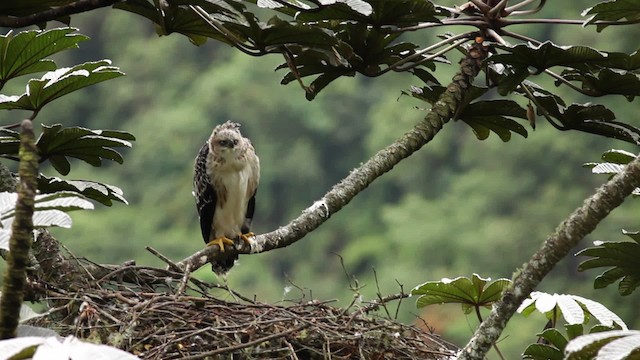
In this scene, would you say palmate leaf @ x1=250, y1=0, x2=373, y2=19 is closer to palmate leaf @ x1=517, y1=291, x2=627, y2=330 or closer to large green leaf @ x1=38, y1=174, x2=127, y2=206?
large green leaf @ x1=38, y1=174, x2=127, y2=206

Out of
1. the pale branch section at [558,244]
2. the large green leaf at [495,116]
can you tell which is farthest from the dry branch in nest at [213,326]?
the large green leaf at [495,116]

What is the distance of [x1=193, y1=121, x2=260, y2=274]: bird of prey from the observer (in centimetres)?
460

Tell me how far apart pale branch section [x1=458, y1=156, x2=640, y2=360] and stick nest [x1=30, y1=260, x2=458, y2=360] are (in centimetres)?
55

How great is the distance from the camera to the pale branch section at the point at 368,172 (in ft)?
10.9

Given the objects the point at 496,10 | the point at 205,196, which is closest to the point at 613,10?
the point at 496,10

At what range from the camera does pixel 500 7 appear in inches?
130

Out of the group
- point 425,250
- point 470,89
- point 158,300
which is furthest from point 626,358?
point 425,250

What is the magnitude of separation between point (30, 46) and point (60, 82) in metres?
0.11

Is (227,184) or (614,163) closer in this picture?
(614,163)

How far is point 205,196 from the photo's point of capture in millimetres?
4750

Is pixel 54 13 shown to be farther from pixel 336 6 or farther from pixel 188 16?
pixel 336 6

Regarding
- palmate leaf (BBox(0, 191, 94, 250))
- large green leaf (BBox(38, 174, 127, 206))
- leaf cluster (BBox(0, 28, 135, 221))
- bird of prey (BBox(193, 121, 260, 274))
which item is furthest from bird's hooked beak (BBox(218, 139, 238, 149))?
palmate leaf (BBox(0, 191, 94, 250))

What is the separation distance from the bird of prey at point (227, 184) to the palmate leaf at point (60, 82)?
184cm

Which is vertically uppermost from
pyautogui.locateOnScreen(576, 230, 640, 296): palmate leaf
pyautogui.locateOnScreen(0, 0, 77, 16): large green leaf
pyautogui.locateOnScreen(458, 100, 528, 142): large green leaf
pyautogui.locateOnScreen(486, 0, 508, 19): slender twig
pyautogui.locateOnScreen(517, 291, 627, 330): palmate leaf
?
pyautogui.locateOnScreen(486, 0, 508, 19): slender twig
